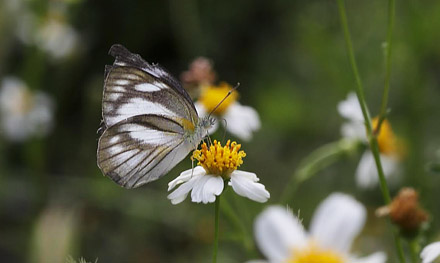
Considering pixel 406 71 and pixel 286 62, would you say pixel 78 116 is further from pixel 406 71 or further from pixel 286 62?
pixel 406 71

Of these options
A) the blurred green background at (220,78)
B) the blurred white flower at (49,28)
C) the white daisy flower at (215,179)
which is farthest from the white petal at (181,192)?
the blurred white flower at (49,28)

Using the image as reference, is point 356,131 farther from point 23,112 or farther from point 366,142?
point 23,112

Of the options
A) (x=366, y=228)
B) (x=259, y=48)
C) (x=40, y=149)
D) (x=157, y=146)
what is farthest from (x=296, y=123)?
(x=157, y=146)

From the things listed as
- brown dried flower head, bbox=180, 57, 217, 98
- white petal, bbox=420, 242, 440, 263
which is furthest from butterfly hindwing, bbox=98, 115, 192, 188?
white petal, bbox=420, 242, 440, 263

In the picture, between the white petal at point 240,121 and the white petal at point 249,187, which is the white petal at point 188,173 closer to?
the white petal at point 249,187

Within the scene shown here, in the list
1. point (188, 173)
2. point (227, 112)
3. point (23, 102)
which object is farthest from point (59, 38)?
point (188, 173)
